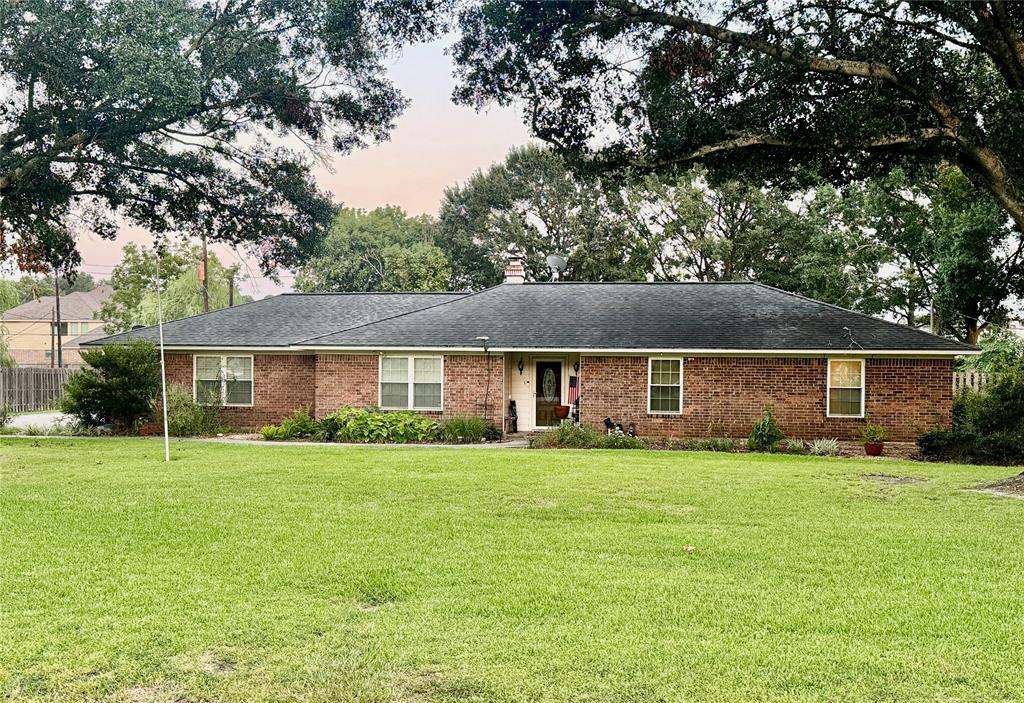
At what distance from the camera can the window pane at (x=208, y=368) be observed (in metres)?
24.5

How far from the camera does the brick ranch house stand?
68.6 ft

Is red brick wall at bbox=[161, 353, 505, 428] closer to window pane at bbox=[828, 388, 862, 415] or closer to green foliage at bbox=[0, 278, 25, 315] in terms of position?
window pane at bbox=[828, 388, 862, 415]

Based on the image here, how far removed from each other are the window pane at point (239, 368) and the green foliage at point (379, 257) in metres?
18.5

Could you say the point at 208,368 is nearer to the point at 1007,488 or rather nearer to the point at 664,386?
the point at 664,386

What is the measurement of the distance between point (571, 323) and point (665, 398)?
3415mm

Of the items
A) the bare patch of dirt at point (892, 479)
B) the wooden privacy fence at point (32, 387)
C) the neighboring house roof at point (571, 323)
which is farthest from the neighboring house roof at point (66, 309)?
the bare patch of dirt at point (892, 479)

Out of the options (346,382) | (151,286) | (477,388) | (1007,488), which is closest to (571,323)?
(477,388)

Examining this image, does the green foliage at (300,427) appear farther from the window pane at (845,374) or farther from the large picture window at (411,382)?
the window pane at (845,374)

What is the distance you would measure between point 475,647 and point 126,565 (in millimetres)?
3628

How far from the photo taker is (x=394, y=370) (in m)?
22.9

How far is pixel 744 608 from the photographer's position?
6004 mm

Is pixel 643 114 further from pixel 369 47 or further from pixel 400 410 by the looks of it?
pixel 400 410

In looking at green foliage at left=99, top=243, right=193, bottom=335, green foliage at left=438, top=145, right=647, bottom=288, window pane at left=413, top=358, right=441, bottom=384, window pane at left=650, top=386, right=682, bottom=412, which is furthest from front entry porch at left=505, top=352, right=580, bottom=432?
green foliage at left=99, top=243, right=193, bottom=335

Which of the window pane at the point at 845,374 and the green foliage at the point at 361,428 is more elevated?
the window pane at the point at 845,374
